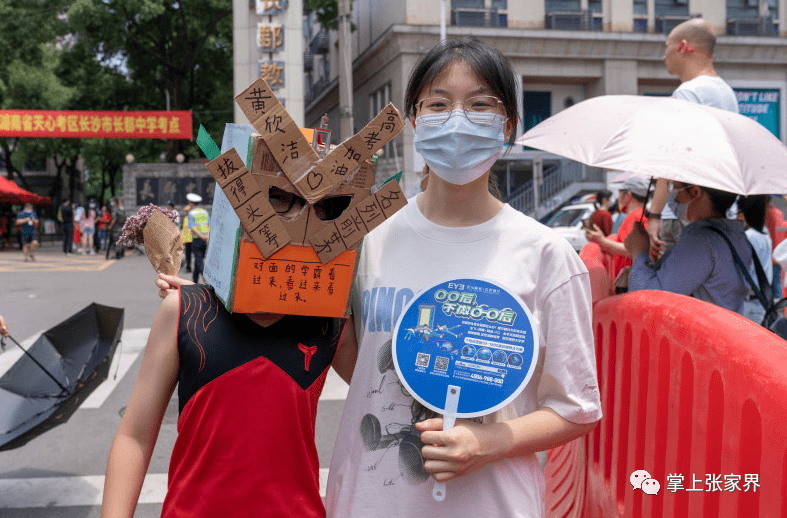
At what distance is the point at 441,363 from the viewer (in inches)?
60.8

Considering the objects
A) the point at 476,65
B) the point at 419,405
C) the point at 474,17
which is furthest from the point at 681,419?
the point at 474,17

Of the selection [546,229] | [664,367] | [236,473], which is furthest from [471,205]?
[664,367]

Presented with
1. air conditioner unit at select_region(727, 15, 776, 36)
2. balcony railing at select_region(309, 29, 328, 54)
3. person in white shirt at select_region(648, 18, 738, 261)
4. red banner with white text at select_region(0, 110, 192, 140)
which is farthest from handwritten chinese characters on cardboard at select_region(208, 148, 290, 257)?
balcony railing at select_region(309, 29, 328, 54)

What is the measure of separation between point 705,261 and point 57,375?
140 inches

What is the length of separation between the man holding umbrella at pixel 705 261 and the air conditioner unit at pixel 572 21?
2714 centimetres

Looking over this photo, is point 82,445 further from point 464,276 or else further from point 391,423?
point 464,276

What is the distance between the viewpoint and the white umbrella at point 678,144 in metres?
3.15

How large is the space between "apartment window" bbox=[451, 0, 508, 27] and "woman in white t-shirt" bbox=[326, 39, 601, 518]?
2786cm

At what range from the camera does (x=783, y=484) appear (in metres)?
1.62

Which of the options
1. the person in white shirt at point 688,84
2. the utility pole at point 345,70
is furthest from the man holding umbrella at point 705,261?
the utility pole at point 345,70

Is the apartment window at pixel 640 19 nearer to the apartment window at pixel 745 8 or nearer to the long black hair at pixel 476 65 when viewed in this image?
the apartment window at pixel 745 8

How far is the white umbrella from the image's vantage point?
3.15m

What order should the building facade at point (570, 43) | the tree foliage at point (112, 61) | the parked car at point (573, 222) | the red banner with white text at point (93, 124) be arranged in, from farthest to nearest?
the building facade at point (570, 43)
the tree foliage at point (112, 61)
the red banner with white text at point (93, 124)
the parked car at point (573, 222)

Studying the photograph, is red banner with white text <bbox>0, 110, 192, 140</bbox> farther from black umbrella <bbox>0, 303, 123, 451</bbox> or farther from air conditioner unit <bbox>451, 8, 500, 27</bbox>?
black umbrella <bbox>0, 303, 123, 451</bbox>
